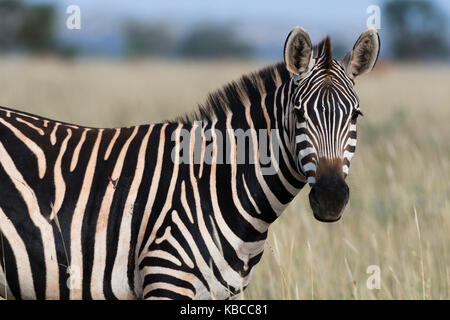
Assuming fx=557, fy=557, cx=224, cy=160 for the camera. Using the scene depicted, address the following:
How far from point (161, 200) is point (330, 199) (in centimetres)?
104

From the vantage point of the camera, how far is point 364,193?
784 centimetres

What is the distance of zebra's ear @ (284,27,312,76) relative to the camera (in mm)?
3150

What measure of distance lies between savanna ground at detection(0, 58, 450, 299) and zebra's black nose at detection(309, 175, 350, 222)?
784 mm

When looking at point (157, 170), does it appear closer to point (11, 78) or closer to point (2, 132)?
point (2, 132)

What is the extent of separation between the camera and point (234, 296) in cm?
343

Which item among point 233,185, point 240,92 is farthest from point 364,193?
point 233,185

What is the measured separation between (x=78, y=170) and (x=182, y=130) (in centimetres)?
69

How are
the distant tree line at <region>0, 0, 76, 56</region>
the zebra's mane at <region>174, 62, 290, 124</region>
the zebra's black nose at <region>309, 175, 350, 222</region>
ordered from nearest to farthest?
the zebra's black nose at <region>309, 175, 350, 222</region> < the zebra's mane at <region>174, 62, 290, 124</region> < the distant tree line at <region>0, 0, 76, 56</region>

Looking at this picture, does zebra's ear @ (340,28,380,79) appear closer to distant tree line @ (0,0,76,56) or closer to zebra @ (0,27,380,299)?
zebra @ (0,27,380,299)

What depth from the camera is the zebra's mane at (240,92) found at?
3557 mm

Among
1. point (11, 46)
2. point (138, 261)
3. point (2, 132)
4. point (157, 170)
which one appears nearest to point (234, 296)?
point (138, 261)

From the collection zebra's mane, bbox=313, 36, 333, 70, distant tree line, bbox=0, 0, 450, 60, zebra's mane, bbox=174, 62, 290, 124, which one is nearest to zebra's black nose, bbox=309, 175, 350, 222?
zebra's mane, bbox=313, 36, 333, 70

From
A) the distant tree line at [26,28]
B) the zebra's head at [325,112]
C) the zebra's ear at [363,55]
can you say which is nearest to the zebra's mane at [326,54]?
the zebra's head at [325,112]

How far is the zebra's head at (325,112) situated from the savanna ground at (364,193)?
2.38ft
